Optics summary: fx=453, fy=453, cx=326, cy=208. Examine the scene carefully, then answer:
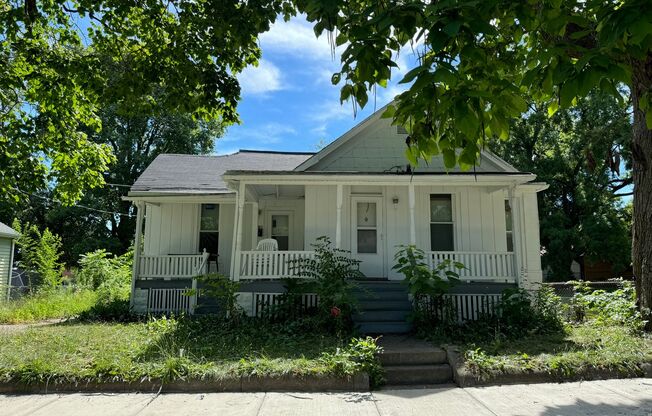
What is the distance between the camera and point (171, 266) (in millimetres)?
11906

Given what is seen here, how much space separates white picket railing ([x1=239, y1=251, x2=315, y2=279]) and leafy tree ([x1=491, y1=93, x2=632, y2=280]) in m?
16.4

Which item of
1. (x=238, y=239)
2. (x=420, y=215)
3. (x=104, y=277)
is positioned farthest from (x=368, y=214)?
(x=104, y=277)

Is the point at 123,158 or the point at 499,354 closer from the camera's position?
the point at 499,354

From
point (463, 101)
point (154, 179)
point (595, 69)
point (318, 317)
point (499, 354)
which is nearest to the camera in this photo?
point (595, 69)

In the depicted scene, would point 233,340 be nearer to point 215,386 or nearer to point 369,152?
point 215,386

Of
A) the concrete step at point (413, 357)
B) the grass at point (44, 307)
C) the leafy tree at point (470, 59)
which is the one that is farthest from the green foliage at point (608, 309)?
the grass at point (44, 307)

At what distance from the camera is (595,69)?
2324 millimetres

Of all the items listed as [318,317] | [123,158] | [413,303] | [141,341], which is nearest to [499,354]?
[413,303]

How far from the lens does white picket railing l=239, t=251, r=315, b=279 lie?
10.0 m

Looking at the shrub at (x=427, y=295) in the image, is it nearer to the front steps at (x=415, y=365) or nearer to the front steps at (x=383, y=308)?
the front steps at (x=383, y=308)

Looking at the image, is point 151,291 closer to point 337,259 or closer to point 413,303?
point 337,259

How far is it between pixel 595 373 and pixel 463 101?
534 centimetres

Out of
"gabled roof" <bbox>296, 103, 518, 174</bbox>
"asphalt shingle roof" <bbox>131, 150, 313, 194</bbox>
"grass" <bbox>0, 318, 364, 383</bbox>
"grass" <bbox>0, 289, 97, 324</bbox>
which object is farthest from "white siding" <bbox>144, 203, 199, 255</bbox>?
"grass" <bbox>0, 318, 364, 383</bbox>

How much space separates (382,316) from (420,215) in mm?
3330
